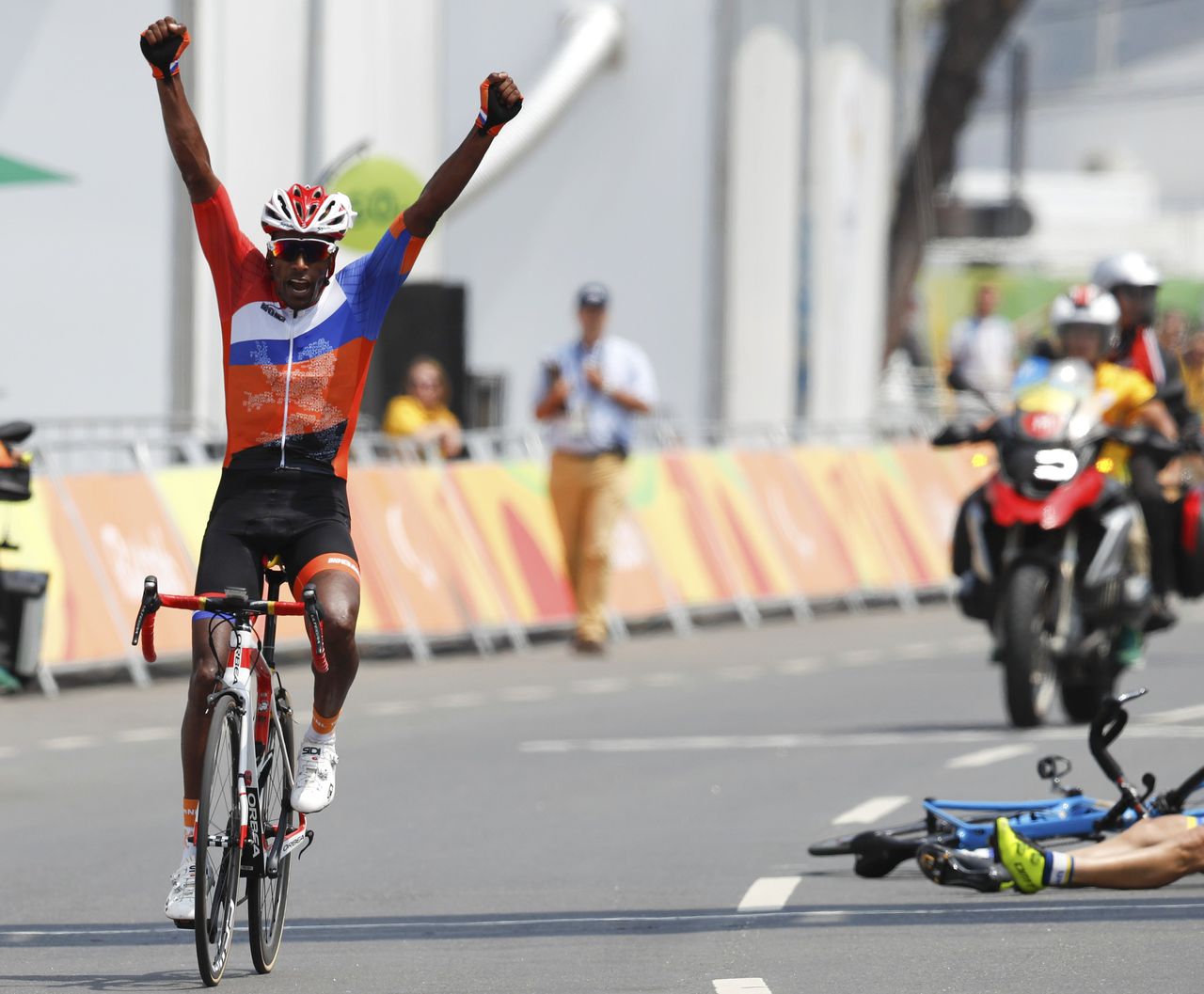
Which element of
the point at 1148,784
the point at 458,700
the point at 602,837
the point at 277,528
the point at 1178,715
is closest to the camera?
the point at 277,528

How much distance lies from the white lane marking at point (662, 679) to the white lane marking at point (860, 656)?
4.27 ft

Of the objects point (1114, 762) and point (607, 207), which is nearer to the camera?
point (1114, 762)

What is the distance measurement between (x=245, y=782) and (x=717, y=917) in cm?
165

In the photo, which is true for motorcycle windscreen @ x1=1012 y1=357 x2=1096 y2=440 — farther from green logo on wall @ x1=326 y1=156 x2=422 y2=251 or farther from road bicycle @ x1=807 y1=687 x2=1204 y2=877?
green logo on wall @ x1=326 y1=156 x2=422 y2=251

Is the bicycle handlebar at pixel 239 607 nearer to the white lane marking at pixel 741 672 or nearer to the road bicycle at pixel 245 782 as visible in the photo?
the road bicycle at pixel 245 782

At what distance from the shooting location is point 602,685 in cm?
1614

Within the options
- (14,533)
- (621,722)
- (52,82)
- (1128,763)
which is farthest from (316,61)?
(1128,763)

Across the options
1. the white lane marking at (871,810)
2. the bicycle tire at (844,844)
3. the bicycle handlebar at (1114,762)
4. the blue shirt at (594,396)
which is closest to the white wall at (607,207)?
the blue shirt at (594,396)

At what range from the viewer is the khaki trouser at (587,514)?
18.0 meters

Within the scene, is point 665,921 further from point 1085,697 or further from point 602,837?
point 1085,697

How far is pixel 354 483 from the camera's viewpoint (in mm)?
17203

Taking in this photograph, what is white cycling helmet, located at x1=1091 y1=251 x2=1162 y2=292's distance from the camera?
1428cm

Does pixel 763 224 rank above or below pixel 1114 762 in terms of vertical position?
above

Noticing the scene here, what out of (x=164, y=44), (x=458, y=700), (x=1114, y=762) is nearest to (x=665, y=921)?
(x=1114, y=762)
